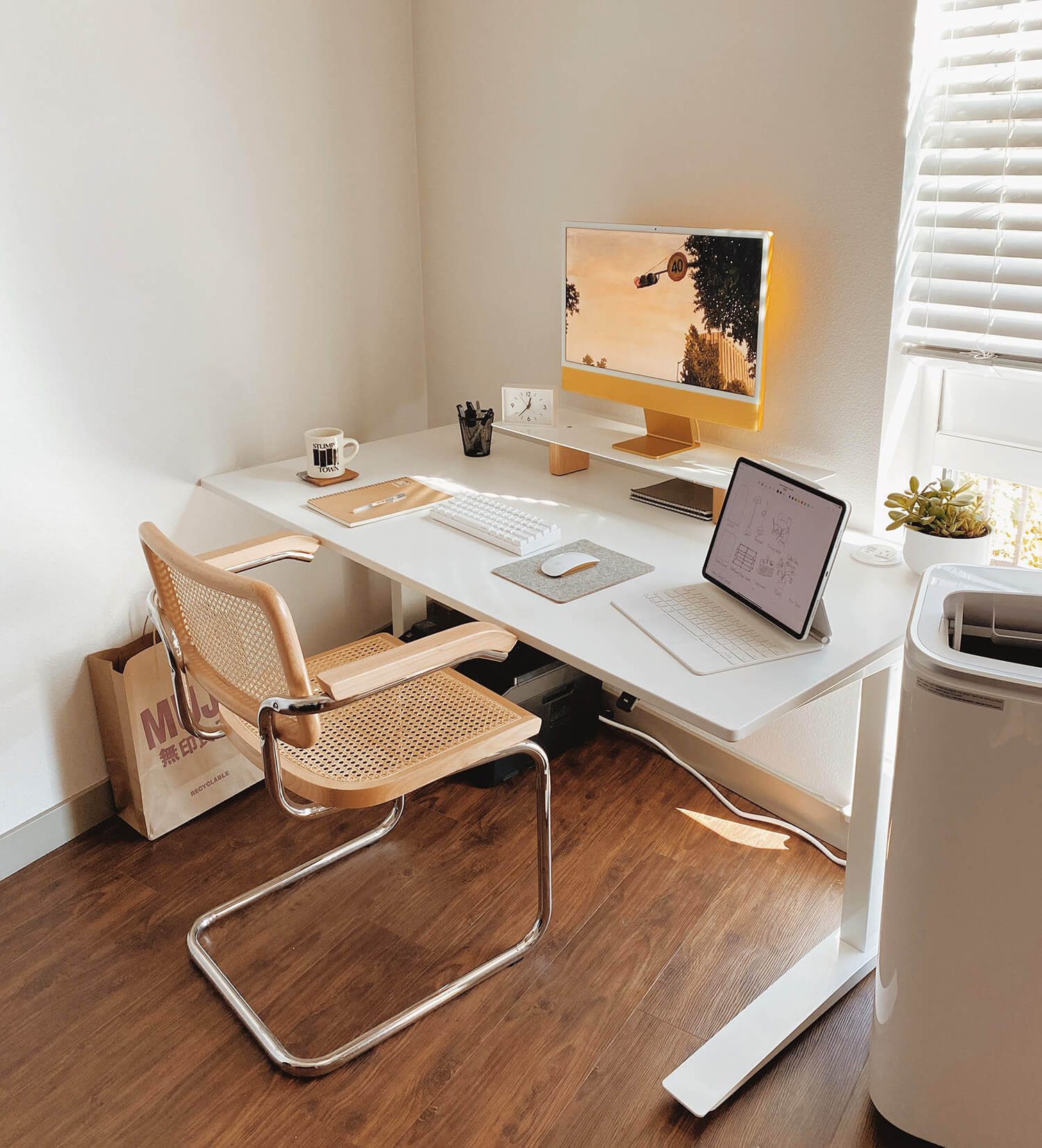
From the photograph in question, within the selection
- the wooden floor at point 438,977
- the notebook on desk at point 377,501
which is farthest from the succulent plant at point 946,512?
the notebook on desk at point 377,501

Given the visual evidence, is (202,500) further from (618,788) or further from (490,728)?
(618,788)

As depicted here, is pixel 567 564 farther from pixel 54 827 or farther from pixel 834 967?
pixel 54 827

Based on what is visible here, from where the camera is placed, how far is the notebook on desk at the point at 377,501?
2037 millimetres

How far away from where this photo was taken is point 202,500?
2.38 metres

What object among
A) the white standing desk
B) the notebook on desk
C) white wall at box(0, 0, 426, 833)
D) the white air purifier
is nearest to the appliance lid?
the white air purifier

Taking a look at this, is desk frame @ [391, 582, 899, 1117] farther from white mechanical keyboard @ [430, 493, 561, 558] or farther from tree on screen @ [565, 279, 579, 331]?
tree on screen @ [565, 279, 579, 331]

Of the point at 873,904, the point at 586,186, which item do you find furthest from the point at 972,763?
the point at 586,186

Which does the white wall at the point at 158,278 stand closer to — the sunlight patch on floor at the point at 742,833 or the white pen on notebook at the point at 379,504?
the white pen on notebook at the point at 379,504

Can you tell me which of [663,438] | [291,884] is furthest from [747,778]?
[291,884]

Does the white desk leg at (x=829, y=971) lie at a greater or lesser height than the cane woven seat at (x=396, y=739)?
lesser

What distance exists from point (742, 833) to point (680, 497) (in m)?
0.74

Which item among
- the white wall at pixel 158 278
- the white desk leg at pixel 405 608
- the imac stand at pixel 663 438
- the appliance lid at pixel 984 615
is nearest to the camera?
the appliance lid at pixel 984 615

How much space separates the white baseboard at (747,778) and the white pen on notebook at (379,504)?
0.71 m

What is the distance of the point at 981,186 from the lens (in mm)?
1726
